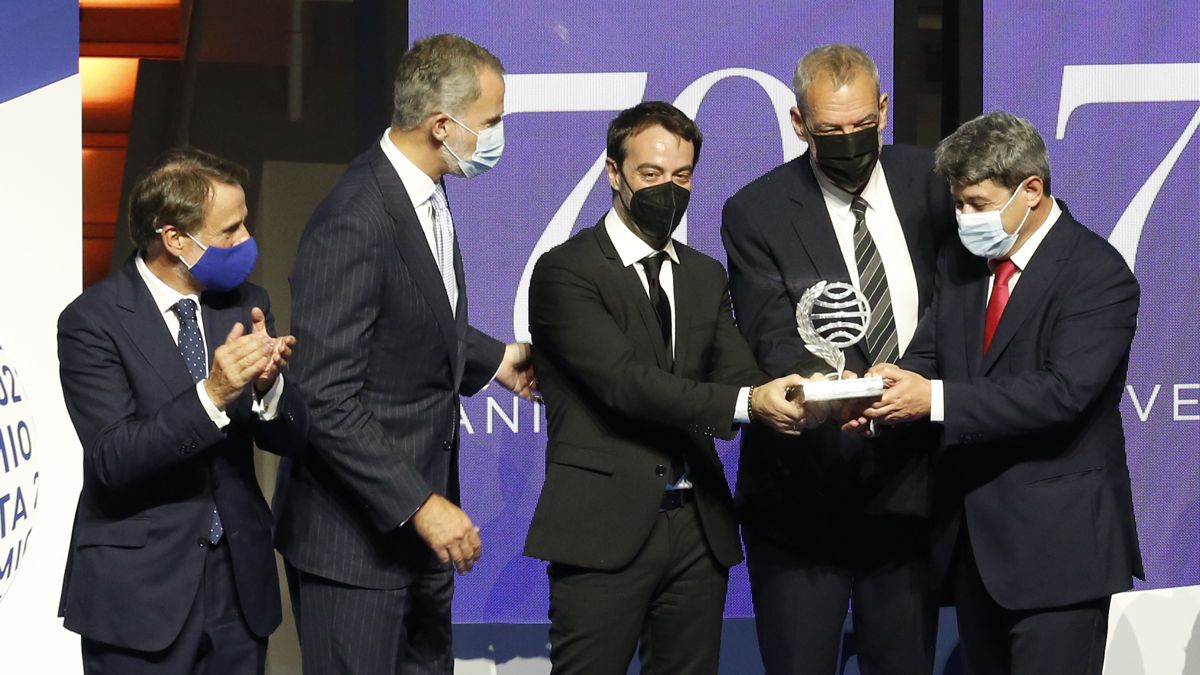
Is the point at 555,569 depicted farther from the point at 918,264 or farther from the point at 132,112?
the point at 132,112

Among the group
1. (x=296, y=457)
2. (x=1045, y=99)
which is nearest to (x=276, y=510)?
(x=296, y=457)

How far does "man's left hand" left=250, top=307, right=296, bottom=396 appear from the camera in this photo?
2861mm

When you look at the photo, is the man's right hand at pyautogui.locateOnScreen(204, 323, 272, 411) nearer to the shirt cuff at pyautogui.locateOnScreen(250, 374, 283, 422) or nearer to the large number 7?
the shirt cuff at pyautogui.locateOnScreen(250, 374, 283, 422)

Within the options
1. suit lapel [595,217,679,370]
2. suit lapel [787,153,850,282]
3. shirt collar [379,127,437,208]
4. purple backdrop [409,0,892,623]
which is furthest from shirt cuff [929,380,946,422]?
purple backdrop [409,0,892,623]

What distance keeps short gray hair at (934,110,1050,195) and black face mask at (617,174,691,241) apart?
59 cm

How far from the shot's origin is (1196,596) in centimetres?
454

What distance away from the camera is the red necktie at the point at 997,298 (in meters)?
3.34

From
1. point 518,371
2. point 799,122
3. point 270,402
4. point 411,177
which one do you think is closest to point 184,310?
point 270,402

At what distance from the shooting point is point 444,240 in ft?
10.7

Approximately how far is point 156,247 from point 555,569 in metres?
1.11

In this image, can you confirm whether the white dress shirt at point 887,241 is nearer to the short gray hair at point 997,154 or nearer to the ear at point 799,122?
the ear at point 799,122

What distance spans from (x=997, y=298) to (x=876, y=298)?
297mm

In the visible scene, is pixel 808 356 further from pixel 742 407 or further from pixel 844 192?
pixel 844 192

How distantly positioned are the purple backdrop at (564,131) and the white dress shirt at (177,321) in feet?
4.48
